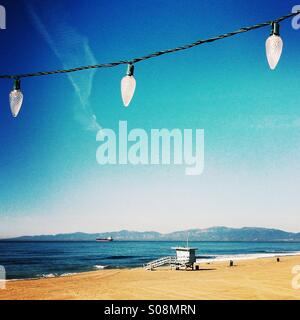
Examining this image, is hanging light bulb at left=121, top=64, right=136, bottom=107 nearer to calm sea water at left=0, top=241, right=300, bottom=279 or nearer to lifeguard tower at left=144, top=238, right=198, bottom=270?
lifeguard tower at left=144, top=238, right=198, bottom=270

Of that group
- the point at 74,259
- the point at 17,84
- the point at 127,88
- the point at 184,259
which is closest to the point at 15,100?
the point at 17,84

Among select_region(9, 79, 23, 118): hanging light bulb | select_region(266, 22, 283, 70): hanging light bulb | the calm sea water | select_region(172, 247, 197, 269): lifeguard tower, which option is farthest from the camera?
the calm sea water

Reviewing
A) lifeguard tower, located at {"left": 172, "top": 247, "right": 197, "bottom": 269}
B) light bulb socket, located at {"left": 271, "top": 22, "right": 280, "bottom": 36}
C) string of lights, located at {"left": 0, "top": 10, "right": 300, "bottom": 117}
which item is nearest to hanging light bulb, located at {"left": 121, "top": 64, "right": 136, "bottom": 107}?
string of lights, located at {"left": 0, "top": 10, "right": 300, "bottom": 117}

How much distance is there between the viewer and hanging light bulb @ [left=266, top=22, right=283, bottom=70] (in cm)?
306

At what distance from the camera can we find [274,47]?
10.0 feet

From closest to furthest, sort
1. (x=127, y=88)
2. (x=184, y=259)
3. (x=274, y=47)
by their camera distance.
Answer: (x=274, y=47), (x=127, y=88), (x=184, y=259)

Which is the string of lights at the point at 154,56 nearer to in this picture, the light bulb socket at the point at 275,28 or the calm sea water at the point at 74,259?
the light bulb socket at the point at 275,28

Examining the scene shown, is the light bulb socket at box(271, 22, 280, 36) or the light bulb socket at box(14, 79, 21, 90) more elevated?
the light bulb socket at box(271, 22, 280, 36)

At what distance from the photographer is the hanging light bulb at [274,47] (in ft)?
10.0

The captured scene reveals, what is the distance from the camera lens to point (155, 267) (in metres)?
33.7

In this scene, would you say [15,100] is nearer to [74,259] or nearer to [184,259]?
[184,259]

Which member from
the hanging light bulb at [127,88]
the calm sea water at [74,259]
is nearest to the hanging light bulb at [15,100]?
the hanging light bulb at [127,88]

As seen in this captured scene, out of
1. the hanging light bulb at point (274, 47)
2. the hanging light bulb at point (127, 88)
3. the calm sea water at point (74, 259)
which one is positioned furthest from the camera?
the calm sea water at point (74, 259)
